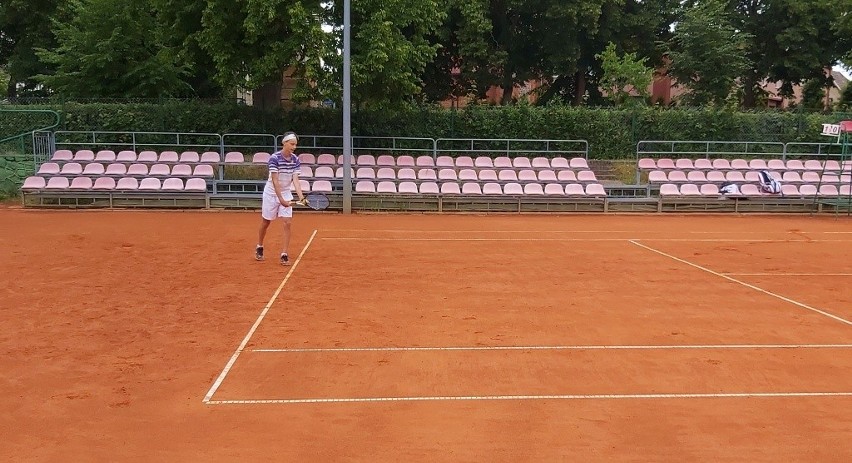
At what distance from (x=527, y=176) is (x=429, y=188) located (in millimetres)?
3400

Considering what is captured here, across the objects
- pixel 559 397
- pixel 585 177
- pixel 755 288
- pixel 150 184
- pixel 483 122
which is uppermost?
pixel 483 122

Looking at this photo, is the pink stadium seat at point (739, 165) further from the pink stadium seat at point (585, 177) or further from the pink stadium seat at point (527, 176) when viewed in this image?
the pink stadium seat at point (527, 176)

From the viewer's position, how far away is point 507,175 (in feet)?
70.0

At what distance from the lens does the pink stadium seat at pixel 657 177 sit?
21750 millimetres

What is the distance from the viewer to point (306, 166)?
67.9 feet

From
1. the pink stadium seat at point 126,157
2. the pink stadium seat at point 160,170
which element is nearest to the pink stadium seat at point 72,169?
the pink stadium seat at point 126,157

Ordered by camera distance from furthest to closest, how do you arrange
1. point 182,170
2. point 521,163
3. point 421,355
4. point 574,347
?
point 521,163, point 182,170, point 574,347, point 421,355

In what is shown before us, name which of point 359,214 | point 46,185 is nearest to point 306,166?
point 359,214

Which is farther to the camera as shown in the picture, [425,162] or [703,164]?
[703,164]

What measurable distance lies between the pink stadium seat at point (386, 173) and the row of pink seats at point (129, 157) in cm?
500

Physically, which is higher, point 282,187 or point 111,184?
point 282,187

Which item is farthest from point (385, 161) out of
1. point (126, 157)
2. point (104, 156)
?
point (104, 156)

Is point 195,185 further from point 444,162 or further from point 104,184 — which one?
point 444,162

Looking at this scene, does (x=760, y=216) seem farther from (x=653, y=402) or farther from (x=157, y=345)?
(x=157, y=345)
